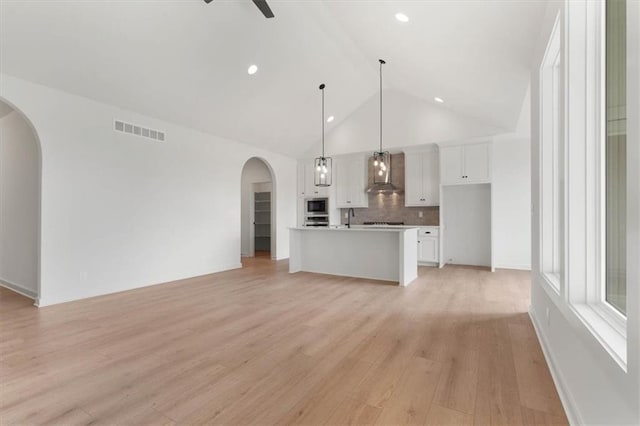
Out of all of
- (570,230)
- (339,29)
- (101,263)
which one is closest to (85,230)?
(101,263)

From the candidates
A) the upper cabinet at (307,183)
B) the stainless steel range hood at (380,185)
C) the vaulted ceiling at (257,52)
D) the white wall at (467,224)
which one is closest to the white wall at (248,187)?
the upper cabinet at (307,183)

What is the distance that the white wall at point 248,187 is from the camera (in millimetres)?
8961

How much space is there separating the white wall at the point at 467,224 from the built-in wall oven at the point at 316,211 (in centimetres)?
298

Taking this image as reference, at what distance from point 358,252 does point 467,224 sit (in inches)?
117

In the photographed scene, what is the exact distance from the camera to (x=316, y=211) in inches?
330

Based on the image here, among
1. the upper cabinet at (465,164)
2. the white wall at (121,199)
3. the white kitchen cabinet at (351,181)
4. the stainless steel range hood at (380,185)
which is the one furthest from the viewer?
the white kitchen cabinet at (351,181)

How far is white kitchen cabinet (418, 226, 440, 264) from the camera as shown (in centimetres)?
665

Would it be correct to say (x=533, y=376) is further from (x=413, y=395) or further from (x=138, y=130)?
(x=138, y=130)

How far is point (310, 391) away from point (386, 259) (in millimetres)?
3499

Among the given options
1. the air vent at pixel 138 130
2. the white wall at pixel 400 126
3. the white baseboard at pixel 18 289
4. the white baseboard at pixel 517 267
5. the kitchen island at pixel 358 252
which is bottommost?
the white baseboard at pixel 18 289

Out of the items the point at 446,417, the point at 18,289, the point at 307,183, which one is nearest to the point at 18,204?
the point at 18,289

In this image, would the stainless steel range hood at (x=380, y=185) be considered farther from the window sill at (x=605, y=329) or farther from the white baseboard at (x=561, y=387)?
the window sill at (x=605, y=329)

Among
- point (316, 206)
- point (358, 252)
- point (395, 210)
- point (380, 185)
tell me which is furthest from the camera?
point (316, 206)

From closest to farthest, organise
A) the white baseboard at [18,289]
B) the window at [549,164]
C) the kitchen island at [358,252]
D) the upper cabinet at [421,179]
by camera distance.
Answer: the window at [549,164], the white baseboard at [18,289], the kitchen island at [358,252], the upper cabinet at [421,179]
